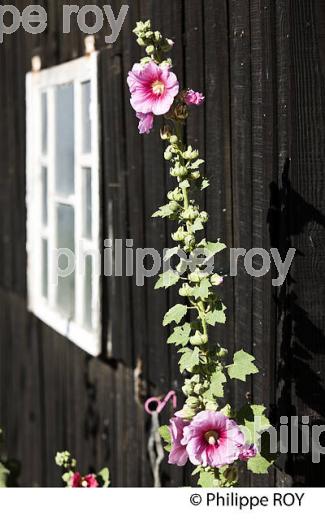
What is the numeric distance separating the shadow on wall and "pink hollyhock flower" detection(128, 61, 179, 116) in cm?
43

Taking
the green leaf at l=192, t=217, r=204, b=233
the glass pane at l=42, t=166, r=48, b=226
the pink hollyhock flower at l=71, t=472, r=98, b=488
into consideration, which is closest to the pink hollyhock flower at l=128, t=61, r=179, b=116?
the green leaf at l=192, t=217, r=204, b=233

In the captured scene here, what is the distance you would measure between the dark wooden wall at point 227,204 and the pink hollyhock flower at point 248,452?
0.81ft

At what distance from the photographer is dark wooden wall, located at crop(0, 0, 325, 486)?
329 cm

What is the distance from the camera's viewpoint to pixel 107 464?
5.40 meters

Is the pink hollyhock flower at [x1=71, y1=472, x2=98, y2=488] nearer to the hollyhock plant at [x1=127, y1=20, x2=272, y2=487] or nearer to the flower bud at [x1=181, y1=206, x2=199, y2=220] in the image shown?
the hollyhock plant at [x1=127, y1=20, x2=272, y2=487]

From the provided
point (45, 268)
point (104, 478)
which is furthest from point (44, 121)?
point (104, 478)

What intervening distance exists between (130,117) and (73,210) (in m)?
1.15

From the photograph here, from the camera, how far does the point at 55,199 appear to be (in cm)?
603

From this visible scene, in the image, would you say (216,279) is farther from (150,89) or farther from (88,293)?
(88,293)

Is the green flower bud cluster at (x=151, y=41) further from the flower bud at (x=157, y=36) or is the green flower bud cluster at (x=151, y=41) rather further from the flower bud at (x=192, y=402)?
the flower bud at (x=192, y=402)

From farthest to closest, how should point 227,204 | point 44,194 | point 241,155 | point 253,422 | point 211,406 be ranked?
point 44,194, point 227,204, point 241,155, point 253,422, point 211,406

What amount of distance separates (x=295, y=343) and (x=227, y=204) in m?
0.64

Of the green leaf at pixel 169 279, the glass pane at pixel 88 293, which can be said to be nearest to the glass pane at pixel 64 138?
→ the glass pane at pixel 88 293
